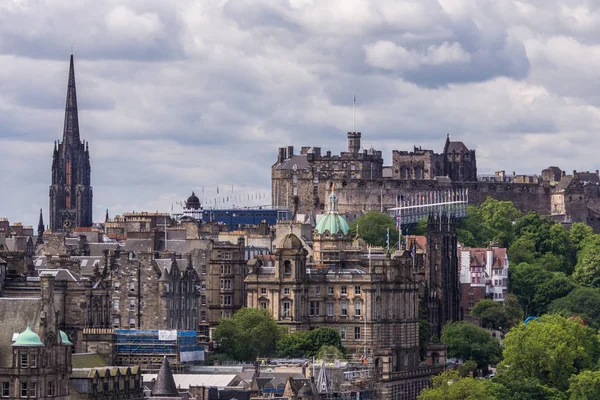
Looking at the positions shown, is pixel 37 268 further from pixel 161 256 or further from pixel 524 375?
pixel 524 375

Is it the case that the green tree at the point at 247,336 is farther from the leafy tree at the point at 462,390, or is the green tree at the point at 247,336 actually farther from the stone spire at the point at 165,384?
the stone spire at the point at 165,384

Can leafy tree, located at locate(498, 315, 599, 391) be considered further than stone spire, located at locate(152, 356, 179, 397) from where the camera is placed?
Yes

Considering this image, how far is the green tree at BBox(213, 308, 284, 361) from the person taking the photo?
18138 cm

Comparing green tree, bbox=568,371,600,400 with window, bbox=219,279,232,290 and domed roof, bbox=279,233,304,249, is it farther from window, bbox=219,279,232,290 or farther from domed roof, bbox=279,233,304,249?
window, bbox=219,279,232,290

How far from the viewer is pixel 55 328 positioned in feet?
443

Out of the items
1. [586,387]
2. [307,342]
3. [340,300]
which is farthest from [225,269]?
[586,387]

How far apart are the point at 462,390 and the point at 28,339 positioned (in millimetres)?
46473

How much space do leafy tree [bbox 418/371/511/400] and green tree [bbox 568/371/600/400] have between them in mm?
7040

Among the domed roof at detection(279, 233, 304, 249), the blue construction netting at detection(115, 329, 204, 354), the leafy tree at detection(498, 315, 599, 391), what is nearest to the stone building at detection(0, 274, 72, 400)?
the blue construction netting at detection(115, 329, 204, 354)

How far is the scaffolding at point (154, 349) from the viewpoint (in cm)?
16525

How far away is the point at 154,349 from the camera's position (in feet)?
552

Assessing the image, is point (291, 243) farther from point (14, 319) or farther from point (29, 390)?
point (29, 390)

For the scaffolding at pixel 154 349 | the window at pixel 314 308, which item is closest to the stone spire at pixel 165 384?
the scaffolding at pixel 154 349

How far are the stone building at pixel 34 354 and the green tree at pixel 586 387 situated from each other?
5894 cm
